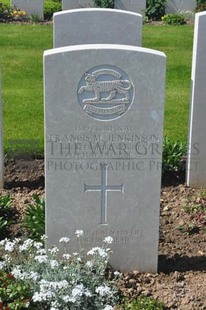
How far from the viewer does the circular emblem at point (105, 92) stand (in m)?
4.86

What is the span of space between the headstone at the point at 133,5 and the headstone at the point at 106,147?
48.0 feet

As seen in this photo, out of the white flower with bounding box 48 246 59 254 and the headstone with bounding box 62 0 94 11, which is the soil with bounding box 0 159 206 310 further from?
the headstone with bounding box 62 0 94 11

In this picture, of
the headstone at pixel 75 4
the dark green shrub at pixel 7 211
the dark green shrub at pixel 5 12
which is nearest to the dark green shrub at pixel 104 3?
the headstone at pixel 75 4

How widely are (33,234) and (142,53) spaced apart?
2.14 meters

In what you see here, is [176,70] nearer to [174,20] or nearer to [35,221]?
[174,20]

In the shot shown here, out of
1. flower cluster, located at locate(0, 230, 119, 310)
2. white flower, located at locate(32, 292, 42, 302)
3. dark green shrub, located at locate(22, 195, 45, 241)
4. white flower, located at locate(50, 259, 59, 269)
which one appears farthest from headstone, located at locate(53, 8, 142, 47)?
white flower, located at locate(32, 292, 42, 302)

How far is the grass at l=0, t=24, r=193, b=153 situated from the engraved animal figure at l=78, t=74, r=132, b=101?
3.37 meters

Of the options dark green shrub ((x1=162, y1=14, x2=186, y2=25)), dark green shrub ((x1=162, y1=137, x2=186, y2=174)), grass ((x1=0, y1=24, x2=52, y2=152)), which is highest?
dark green shrub ((x1=162, y1=14, x2=186, y2=25))

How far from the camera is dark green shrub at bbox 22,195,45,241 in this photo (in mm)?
5785

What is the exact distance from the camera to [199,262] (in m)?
5.58

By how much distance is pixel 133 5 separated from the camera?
63.4 ft

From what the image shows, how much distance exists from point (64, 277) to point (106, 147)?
3.59 ft

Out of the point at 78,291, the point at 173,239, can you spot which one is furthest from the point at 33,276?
the point at 173,239

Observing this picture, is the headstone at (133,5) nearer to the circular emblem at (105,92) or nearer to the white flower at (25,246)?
the circular emblem at (105,92)
